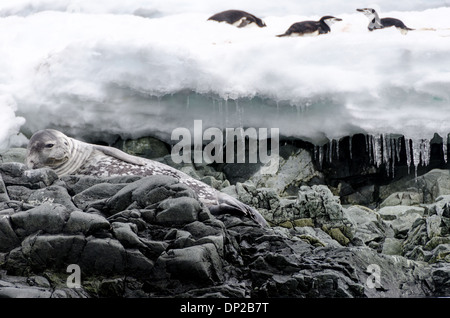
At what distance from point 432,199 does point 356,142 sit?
150cm

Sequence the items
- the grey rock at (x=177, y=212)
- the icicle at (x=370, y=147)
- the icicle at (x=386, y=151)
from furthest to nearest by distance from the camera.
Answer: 1. the icicle at (x=370, y=147)
2. the icicle at (x=386, y=151)
3. the grey rock at (x=177, y=212)

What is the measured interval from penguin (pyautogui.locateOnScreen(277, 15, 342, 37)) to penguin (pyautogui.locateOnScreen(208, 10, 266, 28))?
90 centimetres

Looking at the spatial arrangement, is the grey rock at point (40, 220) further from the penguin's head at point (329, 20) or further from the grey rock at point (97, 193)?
the penguin's head at point (329, 20)

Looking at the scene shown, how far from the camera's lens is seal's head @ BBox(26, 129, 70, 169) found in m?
7.67

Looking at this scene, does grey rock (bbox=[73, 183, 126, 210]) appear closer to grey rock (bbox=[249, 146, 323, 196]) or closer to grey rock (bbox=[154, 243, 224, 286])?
grey rock (bbox=[154, 243, 224, 286])

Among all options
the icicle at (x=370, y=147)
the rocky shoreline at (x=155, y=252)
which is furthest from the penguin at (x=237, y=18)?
the rocky shoreline at (x=155, y=252)

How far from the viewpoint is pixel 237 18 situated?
1539 centimetres

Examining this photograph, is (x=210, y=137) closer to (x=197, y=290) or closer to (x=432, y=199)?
(x=432, y=199)

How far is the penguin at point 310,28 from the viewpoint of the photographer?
14.7 meters

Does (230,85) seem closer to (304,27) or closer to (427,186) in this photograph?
(427,186)

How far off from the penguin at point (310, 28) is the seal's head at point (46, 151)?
7720mm

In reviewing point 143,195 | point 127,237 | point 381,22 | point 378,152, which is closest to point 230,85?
point 378,152

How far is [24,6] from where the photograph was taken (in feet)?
53.8

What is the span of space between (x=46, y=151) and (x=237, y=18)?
334 inches
